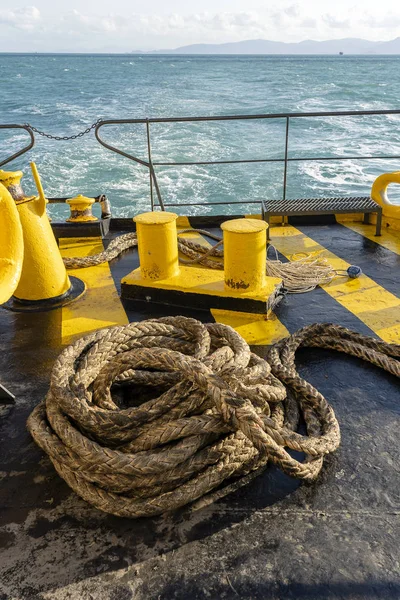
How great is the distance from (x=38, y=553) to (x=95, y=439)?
52cm

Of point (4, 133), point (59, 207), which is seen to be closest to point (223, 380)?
point (59, 207)

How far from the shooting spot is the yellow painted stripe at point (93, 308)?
360cm

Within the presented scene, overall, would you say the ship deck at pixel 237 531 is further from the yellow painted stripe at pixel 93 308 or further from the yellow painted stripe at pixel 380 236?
the yellow painted stripe at pixel 380 236

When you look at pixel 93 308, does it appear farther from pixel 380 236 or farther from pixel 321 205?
pixel 380 236

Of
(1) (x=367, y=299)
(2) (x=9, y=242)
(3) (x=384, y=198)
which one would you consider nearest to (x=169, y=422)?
(2) (x=9, y=242)

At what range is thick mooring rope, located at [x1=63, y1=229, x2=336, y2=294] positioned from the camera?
4.14m

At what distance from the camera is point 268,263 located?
4.28 meters

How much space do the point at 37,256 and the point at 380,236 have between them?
365 centimetres

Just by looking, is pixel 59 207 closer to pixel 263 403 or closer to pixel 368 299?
pixel 368 299

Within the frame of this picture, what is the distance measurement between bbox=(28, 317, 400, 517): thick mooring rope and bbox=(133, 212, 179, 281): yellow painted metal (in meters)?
1.18

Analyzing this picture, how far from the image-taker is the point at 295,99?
36906mm

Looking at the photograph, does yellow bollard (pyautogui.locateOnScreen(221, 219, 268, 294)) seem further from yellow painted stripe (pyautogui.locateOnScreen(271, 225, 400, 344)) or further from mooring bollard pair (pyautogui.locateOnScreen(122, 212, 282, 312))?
yellow painted stripe (pyautogui.locateOnScreen(271, 225, 400, 344))

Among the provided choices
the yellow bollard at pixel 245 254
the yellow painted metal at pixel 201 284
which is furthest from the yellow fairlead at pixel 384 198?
the yellow bollard at pixel 245 254

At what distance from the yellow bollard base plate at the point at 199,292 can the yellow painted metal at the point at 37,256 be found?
0.57 meters
